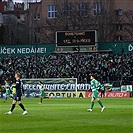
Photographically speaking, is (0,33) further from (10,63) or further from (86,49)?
(86,49)

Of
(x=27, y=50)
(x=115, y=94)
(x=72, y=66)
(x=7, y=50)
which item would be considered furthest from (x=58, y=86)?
(x=7, y=50)

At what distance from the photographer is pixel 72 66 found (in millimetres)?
62875

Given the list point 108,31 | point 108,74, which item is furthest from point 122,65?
point 108,31

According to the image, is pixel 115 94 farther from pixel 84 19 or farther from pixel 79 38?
pixel 84 19

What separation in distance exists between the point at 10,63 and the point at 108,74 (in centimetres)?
1378

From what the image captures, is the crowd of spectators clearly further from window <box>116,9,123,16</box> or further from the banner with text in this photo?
window <box>116,9,123,16</box>

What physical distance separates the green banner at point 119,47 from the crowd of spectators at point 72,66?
2.18 feet

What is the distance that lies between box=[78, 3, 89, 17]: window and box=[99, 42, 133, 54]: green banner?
23.8 metres

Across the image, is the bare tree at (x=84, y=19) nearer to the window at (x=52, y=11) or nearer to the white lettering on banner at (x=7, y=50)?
the window at (x=52, y=11)

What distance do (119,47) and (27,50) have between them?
12336 millimetres

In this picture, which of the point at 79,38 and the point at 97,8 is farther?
the point at 97,8

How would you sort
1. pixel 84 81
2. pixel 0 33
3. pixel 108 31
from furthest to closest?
pixel 0 33 < pixel 108 31 < pixel 84 81

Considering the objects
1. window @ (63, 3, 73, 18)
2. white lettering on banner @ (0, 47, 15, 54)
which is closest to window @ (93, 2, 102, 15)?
window @ (63, 3, 73, 18)

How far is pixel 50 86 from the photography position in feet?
192
